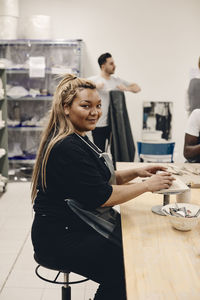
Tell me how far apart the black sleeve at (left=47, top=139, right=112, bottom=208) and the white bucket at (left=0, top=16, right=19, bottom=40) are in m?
4.11

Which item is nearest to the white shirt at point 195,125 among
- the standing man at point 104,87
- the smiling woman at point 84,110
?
the smiling woman at point 84,110

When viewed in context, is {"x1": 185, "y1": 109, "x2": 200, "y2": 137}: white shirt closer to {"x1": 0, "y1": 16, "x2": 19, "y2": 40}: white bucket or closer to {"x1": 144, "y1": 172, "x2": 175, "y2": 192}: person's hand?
{"x1": 144, "y1": 172, "x2": 175, "y2": 192}: person's hand

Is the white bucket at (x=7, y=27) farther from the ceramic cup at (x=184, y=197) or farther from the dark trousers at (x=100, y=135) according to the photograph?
the ceramic cup at (x=184, y=197)

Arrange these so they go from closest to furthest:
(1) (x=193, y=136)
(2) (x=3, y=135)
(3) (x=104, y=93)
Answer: (1) (x=193, y=136) → (2) (x=3, y=135) → (3) (x=104, y=93)

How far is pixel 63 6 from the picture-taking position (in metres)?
5.57

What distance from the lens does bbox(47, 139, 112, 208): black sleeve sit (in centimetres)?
167

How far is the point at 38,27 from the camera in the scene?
5309mm

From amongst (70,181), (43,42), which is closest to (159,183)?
(70,181)

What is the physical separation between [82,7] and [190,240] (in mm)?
4814

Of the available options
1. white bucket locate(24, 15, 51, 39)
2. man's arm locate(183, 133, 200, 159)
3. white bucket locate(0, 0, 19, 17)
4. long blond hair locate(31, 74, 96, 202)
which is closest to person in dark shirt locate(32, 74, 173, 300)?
long blond hair locate(31, 74, 96, 202)

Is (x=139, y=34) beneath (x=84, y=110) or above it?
above

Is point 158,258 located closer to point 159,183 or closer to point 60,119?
point 159,183

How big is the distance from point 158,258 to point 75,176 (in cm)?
54

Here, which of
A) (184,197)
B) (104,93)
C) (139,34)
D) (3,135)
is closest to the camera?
(184,197)
